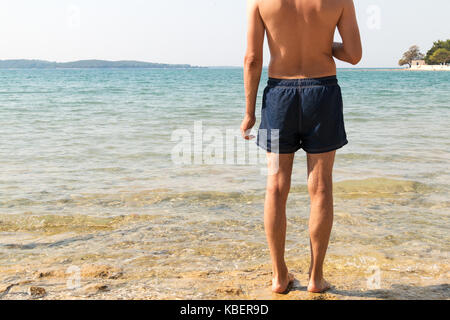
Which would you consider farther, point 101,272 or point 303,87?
point 101,272

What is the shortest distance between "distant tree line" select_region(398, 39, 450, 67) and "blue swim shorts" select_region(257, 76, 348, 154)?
435 feet

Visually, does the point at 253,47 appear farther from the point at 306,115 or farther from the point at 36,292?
the point at 36,292

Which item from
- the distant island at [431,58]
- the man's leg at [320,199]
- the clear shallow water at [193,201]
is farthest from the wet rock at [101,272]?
the distant island at [431,58]

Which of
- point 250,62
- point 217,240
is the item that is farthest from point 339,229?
point 250,62

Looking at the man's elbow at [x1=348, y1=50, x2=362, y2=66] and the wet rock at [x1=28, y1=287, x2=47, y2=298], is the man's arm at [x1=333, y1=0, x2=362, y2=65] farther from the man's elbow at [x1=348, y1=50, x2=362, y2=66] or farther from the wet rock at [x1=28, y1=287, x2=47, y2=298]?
the wet rock at [x1=28, y1=287, x2=47, y2=298]

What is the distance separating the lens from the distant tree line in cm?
12019

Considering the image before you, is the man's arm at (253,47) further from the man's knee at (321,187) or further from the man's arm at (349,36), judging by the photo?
the man's knee at (321,187)

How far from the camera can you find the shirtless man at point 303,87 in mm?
2674

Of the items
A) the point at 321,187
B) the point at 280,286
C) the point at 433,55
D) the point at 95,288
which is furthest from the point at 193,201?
the point at 433,55

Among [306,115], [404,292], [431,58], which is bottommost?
[404,292]

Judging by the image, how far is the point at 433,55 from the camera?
12406cm

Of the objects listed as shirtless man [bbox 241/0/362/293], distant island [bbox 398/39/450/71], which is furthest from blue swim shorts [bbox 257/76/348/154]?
distant island [bbox 398/39/450/71]

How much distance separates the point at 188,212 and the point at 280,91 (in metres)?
2.52

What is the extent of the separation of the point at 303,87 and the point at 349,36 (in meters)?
0.40
